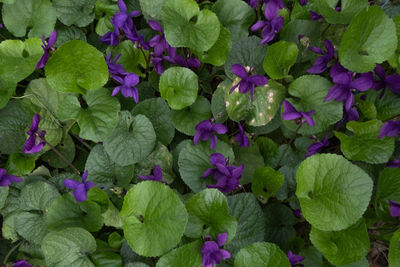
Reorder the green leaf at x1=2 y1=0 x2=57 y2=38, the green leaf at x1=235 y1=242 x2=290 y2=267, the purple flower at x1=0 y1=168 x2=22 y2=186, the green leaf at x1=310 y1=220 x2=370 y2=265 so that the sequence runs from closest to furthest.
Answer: the green leaf at x1=235 y1=242 x2=290 y2=267 → the green leaf at x1=310 y1=220 x2=370 y2=265 → the purple flower at x1=0 y1=168 x2=22 y2=186 → the green leaf at x1=2 y1=0 x2=57 y2=38

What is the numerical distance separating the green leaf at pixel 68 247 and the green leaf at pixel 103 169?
0.85 ft

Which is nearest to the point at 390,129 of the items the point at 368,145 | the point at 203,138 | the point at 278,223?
the point at 368,145

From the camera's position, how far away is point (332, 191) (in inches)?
43.2

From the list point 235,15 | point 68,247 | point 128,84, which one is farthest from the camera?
point 235,15

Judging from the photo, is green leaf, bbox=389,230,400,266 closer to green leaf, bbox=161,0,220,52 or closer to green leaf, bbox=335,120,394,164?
green leaf, bbox=335,120,394,164

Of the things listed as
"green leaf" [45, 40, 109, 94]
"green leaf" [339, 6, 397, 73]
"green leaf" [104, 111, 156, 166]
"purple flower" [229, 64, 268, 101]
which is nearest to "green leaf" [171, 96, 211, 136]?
"green leaf" [104, 111, 156, 166]

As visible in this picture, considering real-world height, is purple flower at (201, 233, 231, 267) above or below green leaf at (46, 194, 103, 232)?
above

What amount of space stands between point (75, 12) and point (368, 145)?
4.74 ft

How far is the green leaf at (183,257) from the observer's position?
1.07 m

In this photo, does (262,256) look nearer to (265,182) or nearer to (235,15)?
(265,182)

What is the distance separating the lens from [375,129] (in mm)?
1256

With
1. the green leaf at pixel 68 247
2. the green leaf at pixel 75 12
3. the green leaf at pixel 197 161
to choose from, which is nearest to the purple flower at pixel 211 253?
the green leaf at pixel 197 161

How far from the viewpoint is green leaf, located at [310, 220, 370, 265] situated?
1.12 m

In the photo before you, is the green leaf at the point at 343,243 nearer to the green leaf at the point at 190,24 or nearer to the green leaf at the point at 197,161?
the green leaf at the point at 197,161
